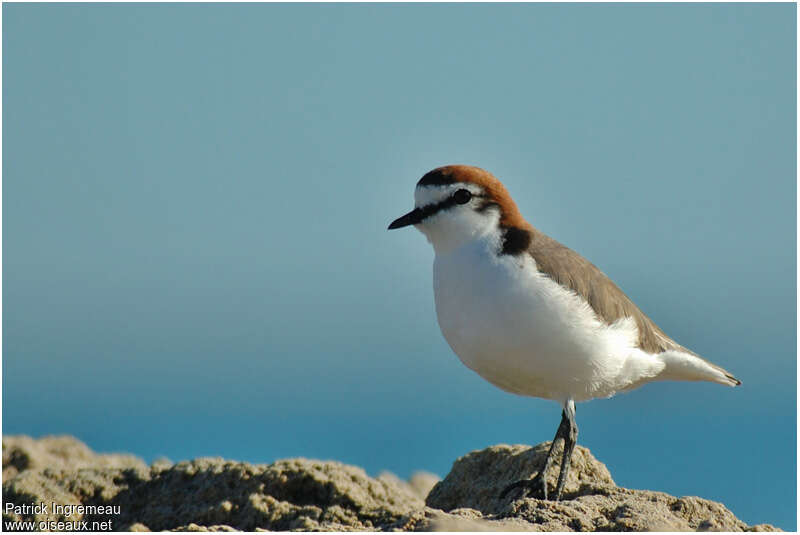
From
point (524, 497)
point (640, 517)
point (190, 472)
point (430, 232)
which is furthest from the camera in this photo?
point (190, 472)

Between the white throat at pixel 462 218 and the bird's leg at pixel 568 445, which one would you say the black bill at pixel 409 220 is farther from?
the bird's leg at pixel 568 445

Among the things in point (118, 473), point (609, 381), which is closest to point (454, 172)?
point (609, 381)

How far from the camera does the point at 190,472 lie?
9508mm

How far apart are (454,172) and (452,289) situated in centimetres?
101

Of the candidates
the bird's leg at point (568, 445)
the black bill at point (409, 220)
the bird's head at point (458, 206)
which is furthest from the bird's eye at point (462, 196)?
the bird's leg at point (568, 445)

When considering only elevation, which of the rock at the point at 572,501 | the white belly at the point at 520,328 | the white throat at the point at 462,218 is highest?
the white throat at the point at 462,218

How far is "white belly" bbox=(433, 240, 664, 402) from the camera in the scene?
8117 millimetres

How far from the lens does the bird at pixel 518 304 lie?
26.7ft

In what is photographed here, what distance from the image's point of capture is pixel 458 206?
8.50 metres

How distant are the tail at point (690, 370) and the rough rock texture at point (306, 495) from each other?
1225 mm

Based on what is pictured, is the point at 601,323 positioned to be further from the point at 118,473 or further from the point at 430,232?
the point at 118,473

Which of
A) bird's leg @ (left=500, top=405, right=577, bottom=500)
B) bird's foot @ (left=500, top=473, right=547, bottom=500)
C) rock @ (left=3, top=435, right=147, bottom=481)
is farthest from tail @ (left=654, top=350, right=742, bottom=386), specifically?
rock @ (left=3, top=435, right=147, bottom=481)

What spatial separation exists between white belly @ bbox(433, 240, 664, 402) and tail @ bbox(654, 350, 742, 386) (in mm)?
934

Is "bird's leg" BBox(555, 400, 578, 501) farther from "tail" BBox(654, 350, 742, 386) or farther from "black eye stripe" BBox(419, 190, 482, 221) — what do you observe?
"black eye stripe" BBox(419, 190, 482, 221)
